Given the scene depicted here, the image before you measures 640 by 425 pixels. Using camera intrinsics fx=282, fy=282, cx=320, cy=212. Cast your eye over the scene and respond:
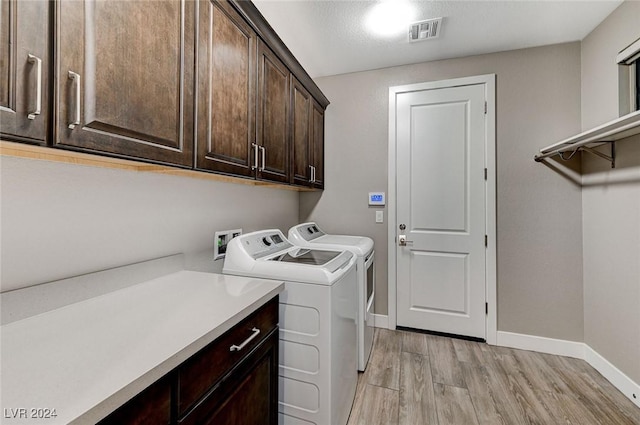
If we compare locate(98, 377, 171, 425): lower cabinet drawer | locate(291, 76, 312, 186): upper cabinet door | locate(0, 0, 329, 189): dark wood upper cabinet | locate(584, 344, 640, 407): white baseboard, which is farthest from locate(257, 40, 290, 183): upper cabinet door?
locate(584, 344, 640, 407): white baseboard

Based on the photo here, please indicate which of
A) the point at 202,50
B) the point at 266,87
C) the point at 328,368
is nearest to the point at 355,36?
the point at 266,87

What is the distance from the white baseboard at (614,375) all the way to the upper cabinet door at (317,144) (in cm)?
250

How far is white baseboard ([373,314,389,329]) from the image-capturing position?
2.72m

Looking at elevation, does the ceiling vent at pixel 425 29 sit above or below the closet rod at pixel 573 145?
above

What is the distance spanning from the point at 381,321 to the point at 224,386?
Result: 2.12 meters

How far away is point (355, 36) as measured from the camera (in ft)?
7.14

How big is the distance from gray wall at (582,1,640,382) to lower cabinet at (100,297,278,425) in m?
2.18

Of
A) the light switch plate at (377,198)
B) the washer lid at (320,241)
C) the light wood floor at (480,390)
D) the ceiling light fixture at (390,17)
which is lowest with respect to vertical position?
the light wood floor at (480,390)

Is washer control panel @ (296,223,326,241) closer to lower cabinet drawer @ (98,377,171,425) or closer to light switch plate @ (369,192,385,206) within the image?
light switch plate @ (369,192,385,206)

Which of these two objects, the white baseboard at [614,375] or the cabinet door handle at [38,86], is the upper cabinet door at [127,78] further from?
the white baseboard at [614,375]

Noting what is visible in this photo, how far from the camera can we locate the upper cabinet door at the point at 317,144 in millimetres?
2566

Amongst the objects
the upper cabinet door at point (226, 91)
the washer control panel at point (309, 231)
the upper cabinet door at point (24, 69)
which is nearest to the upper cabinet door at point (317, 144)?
the washer control panel at point (309, 231)

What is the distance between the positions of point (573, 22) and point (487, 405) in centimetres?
267

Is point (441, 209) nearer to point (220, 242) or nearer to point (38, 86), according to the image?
point (220, 242)
